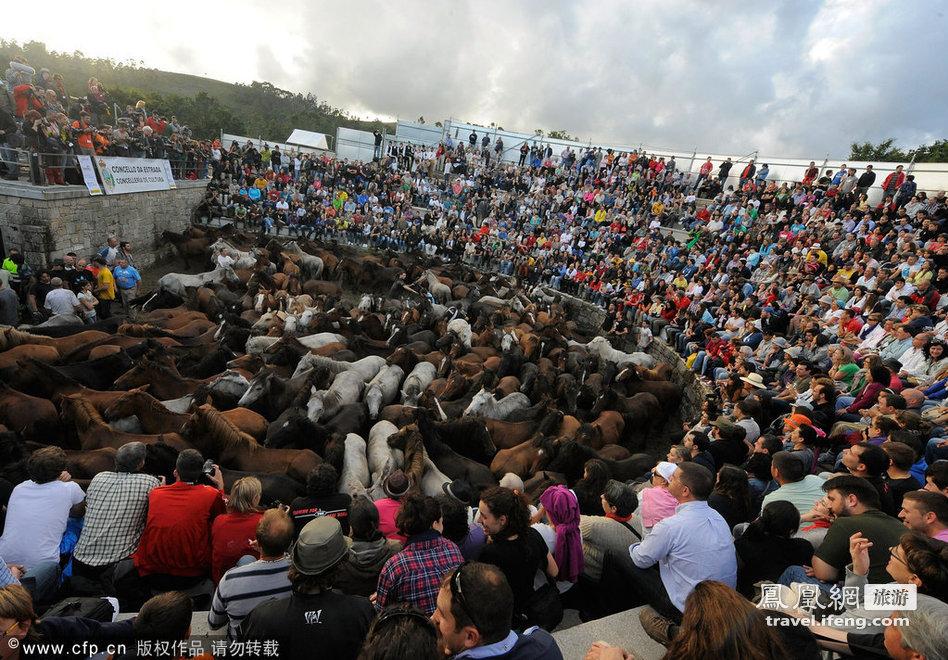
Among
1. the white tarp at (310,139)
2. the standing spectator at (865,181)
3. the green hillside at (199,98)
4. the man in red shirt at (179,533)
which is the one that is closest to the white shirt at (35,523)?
the man in red shirt at (179,533)

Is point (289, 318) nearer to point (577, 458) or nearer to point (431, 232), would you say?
point (577, 458)

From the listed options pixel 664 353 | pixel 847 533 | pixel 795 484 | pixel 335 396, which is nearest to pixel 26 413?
pixel 335 396

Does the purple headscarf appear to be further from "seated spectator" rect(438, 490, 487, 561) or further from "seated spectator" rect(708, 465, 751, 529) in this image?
"seated spectator" rect(708, 465, 751, 529)

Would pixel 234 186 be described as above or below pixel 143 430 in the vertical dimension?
above

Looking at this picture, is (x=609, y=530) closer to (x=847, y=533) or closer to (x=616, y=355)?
(x=847, y=533)

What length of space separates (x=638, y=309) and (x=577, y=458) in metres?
10.7

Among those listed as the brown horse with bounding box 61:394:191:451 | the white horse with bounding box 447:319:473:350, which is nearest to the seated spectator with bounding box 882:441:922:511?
the brown horse with bounding box 61:394:191:451

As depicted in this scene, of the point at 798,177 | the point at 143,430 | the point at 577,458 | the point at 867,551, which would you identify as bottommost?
the point at 143,430

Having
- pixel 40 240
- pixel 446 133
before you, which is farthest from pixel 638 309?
pixel 446 133

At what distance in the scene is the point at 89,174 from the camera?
44.5ft

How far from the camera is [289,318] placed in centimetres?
1229

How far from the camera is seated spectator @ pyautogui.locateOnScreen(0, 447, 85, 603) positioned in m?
3.68

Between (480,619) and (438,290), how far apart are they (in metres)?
16.8

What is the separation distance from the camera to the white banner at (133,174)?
47.3ft
